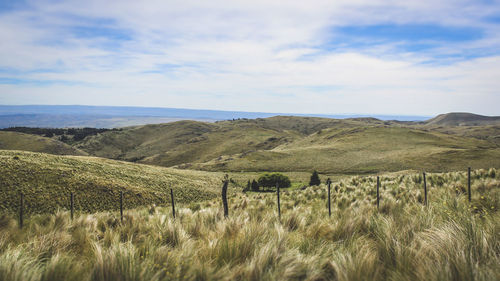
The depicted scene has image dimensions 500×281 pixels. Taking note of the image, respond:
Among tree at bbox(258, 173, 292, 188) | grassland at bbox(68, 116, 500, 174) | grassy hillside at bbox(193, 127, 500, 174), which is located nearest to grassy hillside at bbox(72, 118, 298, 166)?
grassland at bbox(68, 116, 500, 174)

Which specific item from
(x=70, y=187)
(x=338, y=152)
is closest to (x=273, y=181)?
(x=70, y=187)

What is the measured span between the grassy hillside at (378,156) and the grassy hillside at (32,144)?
82755 mm

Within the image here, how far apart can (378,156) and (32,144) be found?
15746 centimetres

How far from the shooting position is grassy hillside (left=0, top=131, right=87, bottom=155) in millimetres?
132363

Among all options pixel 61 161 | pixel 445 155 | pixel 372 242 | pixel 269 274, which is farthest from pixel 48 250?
pixel 445 155

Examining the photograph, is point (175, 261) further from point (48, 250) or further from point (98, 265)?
point (48, 250)

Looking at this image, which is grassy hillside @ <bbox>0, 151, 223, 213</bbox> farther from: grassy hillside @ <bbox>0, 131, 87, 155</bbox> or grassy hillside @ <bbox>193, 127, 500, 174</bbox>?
grassy hillside @ <bbox>0, 131, 87, 155</bbox>

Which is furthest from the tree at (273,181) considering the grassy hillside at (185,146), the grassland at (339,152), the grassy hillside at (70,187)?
the grassy hillside at (185,146)

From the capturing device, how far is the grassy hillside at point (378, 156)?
69062 millimetres

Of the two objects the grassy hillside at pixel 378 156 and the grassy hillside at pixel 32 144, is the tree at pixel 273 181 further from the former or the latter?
the grassy hillside at pixel 32 144

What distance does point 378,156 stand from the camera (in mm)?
83375

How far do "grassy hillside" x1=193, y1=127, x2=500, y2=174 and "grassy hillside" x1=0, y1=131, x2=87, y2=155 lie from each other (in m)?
82.8

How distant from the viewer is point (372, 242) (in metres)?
4.28

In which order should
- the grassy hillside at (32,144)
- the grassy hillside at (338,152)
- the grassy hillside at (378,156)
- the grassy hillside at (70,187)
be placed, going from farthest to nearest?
the grassy hillside at (32,144) → the grassy hillside at (338,152) → the grassy hillside at (378,156) → the grassy hillside at (70,187)
